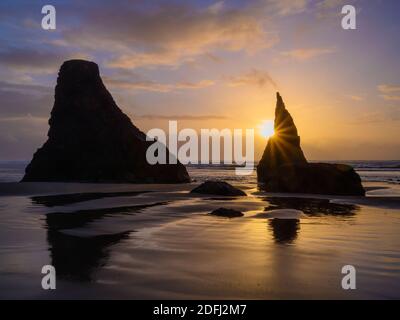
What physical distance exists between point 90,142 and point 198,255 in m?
40.8

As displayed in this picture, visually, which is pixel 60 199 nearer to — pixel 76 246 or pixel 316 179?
pixel 76 246

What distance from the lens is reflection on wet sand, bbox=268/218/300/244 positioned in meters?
9.61

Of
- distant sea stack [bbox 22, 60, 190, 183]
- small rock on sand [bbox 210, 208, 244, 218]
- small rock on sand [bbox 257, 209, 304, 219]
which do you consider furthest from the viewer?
distant sea stack [bbox 22, 60, 190, 183]

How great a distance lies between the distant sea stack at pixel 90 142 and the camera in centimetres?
4378

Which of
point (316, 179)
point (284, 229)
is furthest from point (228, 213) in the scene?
point (316, 179)

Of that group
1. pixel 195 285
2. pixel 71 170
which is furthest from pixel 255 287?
pixel 71 170

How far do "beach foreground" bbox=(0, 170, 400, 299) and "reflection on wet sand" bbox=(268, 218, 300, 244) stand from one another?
25 millimetres

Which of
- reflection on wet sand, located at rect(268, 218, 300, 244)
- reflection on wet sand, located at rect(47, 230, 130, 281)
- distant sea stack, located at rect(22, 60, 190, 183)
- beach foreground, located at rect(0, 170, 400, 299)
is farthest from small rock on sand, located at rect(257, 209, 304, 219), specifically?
distant sea stack, located at rect(22, 60, 190, 183)

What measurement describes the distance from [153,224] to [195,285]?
6.47 m

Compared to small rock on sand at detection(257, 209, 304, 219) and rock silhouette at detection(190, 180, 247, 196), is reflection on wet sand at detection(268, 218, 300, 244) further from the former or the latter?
rock silhouette at detection(190, 180, 247, 196)

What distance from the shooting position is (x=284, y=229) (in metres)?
11.2

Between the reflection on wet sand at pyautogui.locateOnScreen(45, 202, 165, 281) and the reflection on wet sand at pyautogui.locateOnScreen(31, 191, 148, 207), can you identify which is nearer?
the reflection on wet sand at pyautogui.locateOnScreen(45, 202, 165, 281)

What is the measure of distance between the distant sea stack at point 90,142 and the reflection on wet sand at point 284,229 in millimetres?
30769
